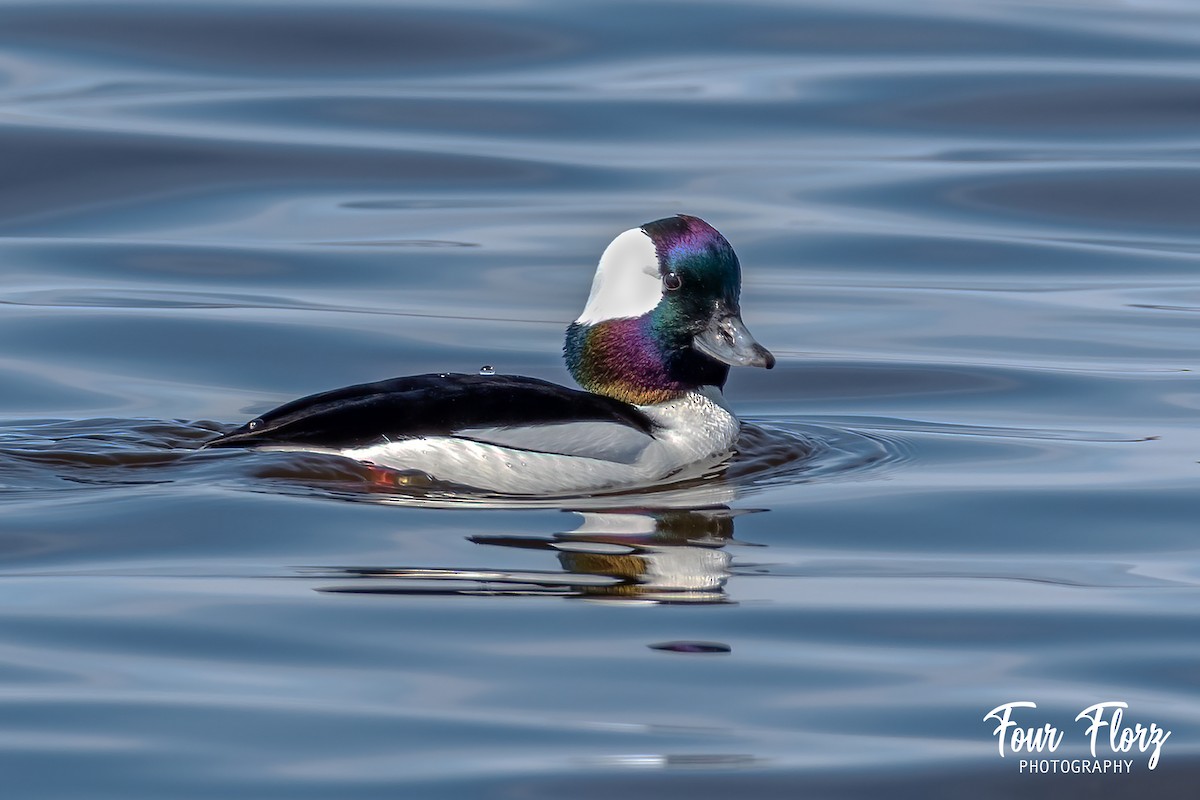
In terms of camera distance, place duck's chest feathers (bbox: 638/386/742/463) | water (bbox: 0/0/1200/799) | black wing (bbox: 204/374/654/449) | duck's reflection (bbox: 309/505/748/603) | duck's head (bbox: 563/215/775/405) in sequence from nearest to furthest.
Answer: water (bbox: 0/0/1200/799), duck's reflection (bbox: 309/505/748/603), black wing (bbox: 204/374/654/449), duck's chest feathers (bbox: 638/386/742/463), duck's head (bbox: 563/215/775/405)

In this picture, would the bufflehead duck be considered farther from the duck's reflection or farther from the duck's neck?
the duck's reflection

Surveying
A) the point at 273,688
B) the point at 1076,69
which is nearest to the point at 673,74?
the point at 1076,69

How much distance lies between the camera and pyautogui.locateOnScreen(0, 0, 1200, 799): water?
4.40 metres

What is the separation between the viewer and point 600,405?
6.89 m

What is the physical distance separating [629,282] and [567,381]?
5.44 ft

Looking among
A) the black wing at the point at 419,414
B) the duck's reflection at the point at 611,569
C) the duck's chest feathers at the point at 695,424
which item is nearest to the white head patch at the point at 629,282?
the duck's chest feathers at the point at 695,424

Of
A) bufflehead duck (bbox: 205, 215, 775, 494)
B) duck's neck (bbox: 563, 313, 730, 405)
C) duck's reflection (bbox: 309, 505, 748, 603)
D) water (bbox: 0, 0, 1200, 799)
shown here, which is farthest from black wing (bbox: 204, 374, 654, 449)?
duck's neck (bbox: 563, 313, 730, 405)

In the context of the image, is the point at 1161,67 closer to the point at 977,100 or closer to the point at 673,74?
the point at 977,100

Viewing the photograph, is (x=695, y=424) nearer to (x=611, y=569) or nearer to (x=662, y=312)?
(x=662, y=312)

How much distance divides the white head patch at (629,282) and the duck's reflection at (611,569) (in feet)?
3.57

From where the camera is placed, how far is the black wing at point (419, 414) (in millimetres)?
6551

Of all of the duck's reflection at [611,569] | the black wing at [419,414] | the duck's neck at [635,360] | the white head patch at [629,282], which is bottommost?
the duck's reflection at [611,569]

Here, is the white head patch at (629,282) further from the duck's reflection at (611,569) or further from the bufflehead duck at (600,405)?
the duck's reflection at (611,569)

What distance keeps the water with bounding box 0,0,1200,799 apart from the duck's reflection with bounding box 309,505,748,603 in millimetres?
20
